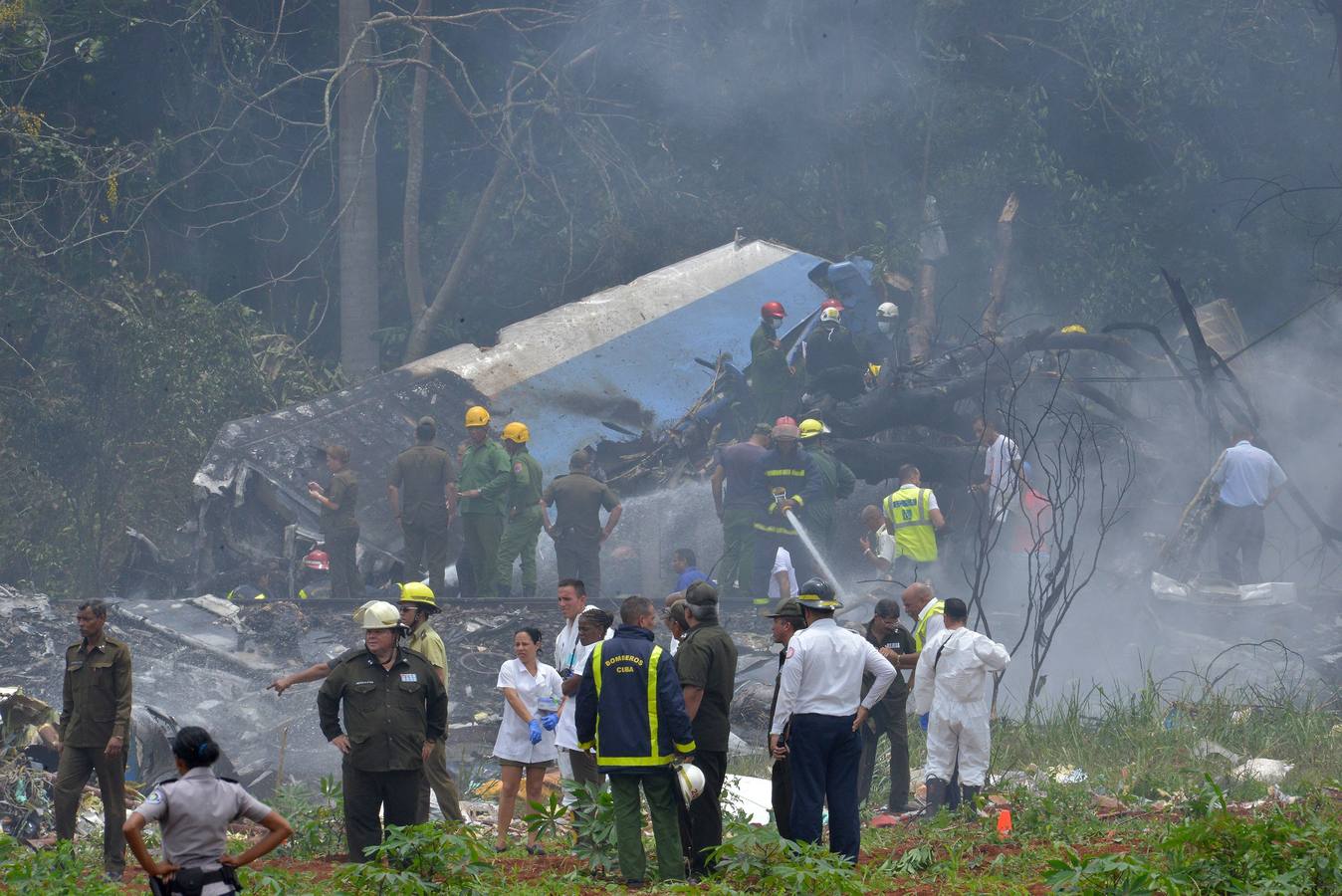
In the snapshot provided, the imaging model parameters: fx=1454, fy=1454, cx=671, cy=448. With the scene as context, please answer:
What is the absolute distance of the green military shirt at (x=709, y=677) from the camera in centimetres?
627

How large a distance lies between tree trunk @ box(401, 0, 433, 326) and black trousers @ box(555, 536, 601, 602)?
22.6 ft

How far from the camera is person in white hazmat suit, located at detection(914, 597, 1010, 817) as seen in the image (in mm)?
7688

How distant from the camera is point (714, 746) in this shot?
6.34 metres

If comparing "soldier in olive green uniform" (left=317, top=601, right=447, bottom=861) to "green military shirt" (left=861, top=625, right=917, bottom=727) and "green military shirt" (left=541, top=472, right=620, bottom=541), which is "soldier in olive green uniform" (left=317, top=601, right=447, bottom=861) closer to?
"green military shirt" (left=861, top=625, right=917, bottom=727)

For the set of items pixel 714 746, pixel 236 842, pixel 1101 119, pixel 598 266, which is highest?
pixel 1101 119

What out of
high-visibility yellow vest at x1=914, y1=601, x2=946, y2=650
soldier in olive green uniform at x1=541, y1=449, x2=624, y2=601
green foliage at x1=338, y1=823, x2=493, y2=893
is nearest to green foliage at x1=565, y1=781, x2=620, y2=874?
green foliage at x1=338, y1=823, x2=493, y2=893

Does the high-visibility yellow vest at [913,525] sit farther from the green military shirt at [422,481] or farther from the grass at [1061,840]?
the green military shirt at [422,481]

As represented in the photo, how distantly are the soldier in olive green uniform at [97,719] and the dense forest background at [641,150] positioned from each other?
1067 centimetres

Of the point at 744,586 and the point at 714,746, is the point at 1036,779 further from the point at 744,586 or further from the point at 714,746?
the point at 744,586

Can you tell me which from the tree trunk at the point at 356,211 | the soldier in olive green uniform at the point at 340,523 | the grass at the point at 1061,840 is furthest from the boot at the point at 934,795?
the tree trunk at the point at 356,211

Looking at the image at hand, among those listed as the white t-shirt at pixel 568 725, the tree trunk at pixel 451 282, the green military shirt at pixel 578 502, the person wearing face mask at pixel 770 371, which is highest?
the tree trunk at pixel 451 282

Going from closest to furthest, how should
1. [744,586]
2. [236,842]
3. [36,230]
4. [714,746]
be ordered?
[714,746] < [236,842] < [744,586] < [36,230]

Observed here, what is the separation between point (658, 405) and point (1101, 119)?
7.91 meters

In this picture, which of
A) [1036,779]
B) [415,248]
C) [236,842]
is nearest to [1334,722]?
[1036,779]
